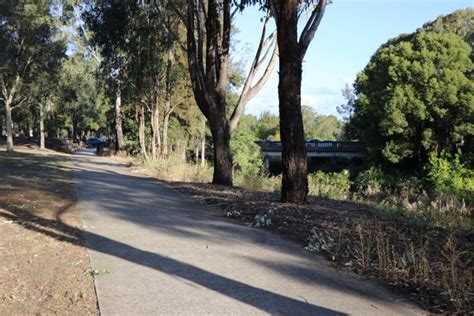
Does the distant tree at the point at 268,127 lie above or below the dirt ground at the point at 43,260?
above

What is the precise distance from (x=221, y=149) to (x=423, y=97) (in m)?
34.5

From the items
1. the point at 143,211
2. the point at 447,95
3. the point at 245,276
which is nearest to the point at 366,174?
the point at 447,95

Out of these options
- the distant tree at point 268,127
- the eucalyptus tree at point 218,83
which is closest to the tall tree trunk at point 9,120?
the eucalyptus tree at point 218,83

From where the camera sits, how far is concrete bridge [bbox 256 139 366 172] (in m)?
68.5

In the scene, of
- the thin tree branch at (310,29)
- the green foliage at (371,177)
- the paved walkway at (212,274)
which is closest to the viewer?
the paved walkway at (212,274)

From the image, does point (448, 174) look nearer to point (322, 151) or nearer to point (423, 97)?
point (423, 97)

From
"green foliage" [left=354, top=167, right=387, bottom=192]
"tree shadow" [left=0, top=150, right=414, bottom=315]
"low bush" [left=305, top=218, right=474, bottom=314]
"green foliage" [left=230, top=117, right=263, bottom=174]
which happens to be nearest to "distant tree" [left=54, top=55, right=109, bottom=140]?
"green foliage" [left=230, top=117, right=263, bottom=174]

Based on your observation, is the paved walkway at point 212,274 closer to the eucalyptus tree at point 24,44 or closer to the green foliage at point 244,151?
the eucalyptus tree at point 24,44

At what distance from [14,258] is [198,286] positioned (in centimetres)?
274

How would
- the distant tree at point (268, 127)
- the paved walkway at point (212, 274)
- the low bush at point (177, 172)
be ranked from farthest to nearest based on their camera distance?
the distant tree at point (268, 127) < the low bush at point (177, 172) < the paved walkway at point (212, 274)

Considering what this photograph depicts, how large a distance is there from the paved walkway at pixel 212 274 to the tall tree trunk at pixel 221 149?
6459 mm

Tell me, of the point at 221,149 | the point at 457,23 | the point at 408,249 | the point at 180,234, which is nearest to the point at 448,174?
the point at 457,23

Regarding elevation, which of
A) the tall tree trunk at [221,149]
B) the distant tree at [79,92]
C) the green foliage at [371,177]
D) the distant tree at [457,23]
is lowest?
the green foliage at [371,177]

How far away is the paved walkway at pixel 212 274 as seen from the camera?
499 cm
